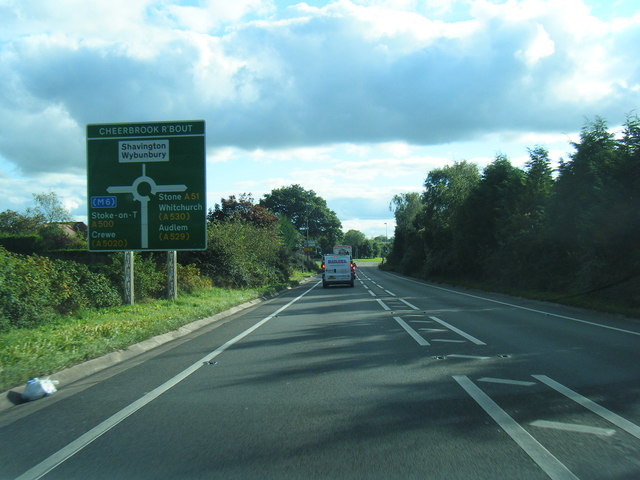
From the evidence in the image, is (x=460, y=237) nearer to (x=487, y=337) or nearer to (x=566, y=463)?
(x=487, y=337)

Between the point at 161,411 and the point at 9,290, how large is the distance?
24.4 ft

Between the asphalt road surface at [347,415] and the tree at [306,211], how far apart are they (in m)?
96.8

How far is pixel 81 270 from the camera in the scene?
16.0 m

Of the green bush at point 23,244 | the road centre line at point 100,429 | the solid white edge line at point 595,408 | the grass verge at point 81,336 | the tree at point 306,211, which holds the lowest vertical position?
the road centre line at point 100,429

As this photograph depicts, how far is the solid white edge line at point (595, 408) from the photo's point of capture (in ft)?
17.2

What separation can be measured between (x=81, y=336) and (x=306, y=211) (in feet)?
328

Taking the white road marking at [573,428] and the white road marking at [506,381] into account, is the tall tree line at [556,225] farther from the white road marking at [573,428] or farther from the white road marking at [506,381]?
the white road marking at [573,428]

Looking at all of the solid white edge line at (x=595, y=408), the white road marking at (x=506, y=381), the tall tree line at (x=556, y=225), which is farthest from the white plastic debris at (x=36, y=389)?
the tall tree line at (x=556, y=225)

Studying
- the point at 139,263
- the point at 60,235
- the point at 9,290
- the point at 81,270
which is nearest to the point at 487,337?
the point at 9,290

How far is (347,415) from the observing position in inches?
227

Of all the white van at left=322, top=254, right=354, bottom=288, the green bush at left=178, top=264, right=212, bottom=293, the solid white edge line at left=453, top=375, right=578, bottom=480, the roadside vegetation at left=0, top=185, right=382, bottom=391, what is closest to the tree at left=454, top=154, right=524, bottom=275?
the white van at left=322, top=254, right=354, bottom=288

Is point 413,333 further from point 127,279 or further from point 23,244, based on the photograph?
point 23,244

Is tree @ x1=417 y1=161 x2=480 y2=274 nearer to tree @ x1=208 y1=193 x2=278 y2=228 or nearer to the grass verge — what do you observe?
tree @ x1=208 y1=193 x2=278 y2=228

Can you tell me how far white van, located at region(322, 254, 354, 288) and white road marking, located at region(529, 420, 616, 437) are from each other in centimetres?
3070
